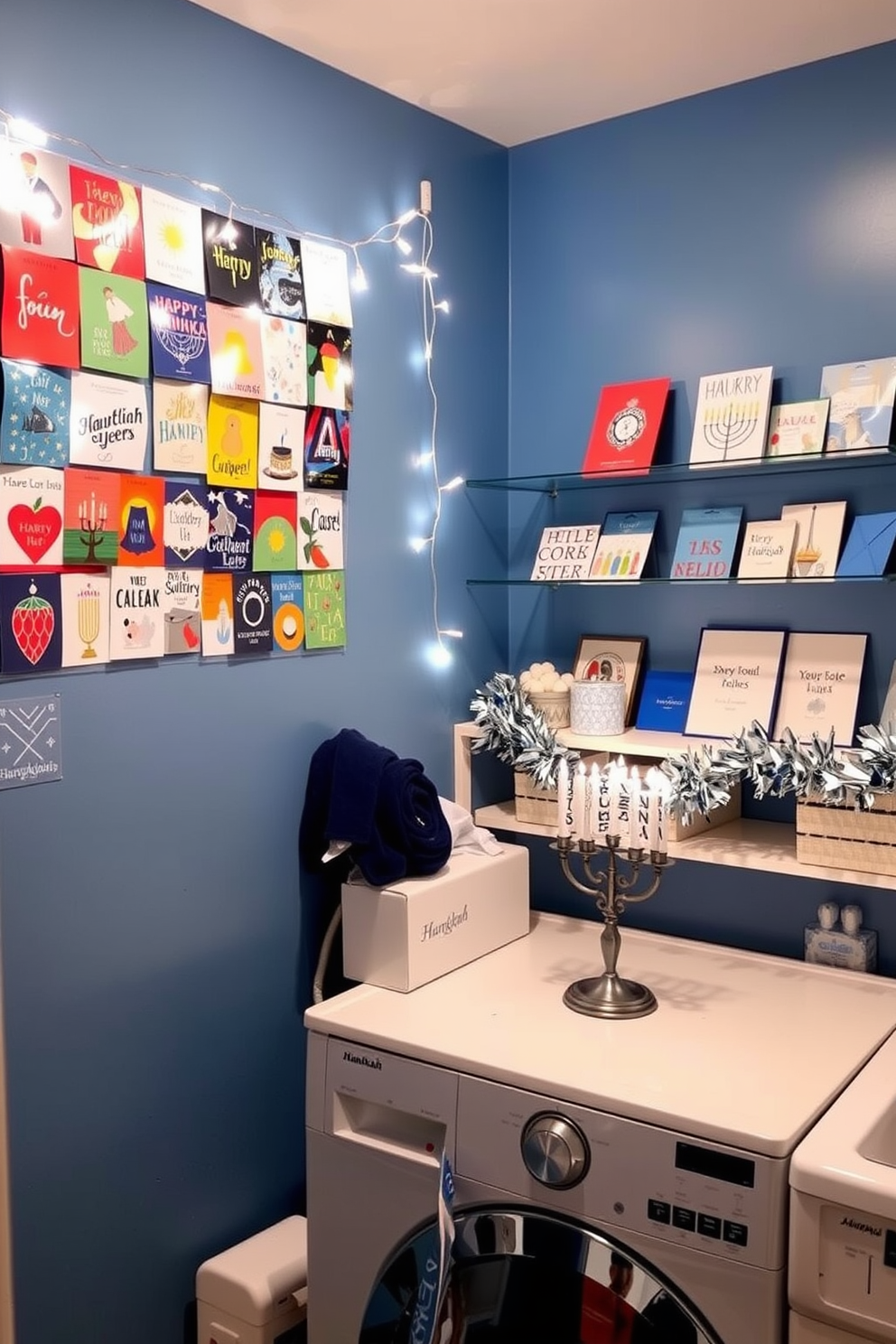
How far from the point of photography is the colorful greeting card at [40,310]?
170 cm

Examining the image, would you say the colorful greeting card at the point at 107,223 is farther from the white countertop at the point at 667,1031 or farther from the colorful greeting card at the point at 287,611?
the white countertop at the point at 667,1031

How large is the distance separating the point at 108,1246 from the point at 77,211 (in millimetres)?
1633

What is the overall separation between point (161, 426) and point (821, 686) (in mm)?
1290

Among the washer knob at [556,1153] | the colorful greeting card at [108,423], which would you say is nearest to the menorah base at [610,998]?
the washer knob at [556,1153]

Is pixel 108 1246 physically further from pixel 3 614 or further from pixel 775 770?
pixel 775 770

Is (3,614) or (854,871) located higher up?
(3,614)

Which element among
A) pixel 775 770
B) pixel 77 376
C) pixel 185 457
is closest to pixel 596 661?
pixel 775 770

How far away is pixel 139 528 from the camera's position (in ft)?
6.27

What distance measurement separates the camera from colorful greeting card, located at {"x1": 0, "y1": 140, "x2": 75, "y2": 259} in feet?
5.57

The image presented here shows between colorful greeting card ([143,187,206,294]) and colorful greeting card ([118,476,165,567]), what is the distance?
329mm

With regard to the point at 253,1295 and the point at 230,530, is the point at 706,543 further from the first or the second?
the point at 253,1295

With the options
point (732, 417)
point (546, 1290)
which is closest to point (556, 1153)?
point (546, 1290)

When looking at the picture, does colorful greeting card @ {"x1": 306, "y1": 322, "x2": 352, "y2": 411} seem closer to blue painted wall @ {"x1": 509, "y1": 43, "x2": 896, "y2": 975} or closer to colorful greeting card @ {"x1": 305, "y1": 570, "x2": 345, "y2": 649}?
colorful greeting card @ {"x1": 305, "y1": 570, "x2": 345, "y2": 649}

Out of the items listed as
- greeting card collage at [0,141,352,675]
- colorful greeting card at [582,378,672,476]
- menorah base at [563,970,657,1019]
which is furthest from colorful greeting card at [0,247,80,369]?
menorah base at [563,970,657,1019]
